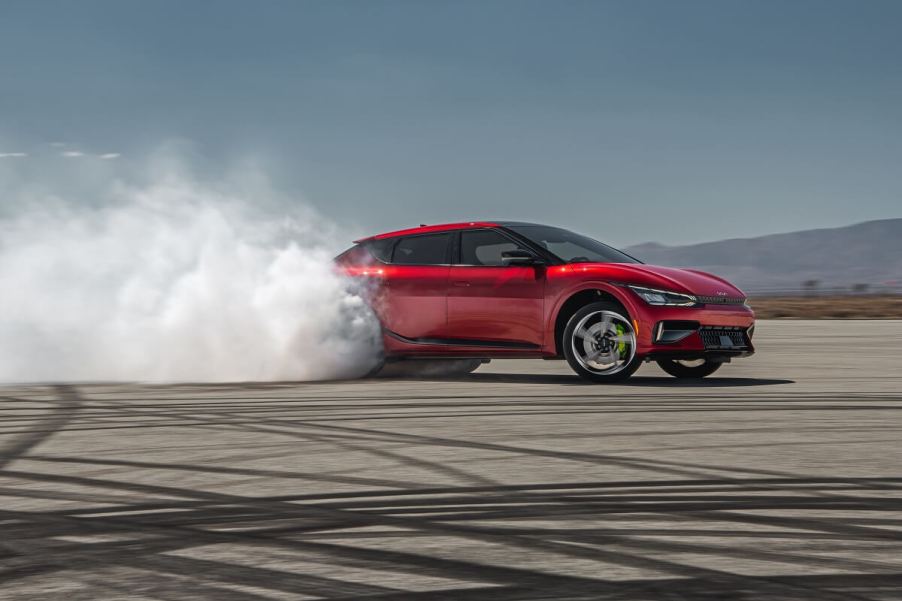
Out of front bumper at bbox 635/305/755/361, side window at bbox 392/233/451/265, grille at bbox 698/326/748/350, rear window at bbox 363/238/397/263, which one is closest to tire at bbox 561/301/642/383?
front bumper at bbox 635/305/755/361

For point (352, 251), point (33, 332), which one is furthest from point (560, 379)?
point (33, 332)

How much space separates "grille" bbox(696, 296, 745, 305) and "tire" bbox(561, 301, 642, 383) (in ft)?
2.37

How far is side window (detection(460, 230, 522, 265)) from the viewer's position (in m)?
12.0

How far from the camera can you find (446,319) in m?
11.9

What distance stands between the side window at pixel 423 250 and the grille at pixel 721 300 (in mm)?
2549

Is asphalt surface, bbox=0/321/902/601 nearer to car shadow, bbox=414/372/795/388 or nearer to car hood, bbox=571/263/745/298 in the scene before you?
car hood, bbox=571/263/745/298

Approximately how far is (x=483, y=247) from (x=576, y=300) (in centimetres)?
124

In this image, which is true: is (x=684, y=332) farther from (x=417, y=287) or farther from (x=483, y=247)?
(x=417, y=287)

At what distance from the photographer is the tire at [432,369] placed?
1337cm

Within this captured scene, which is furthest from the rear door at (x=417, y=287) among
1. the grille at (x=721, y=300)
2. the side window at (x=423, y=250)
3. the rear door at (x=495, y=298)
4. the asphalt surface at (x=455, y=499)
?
the grille at (x=721, y=300)

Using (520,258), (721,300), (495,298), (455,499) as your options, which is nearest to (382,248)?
(495,298)

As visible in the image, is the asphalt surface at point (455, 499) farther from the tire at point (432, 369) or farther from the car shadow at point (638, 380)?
the tire at point (432, 369)

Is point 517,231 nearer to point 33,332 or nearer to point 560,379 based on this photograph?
point 560,379

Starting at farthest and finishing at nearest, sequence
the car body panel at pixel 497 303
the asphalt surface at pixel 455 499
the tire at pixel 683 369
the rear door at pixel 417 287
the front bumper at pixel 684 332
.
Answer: the tire at pixel 683 369 < the rear door at pixel 417 287 < the car body panel at pixel 497 303 < the front bumper at pixel 684 332 < the asphalt surface at pixel 455 499
